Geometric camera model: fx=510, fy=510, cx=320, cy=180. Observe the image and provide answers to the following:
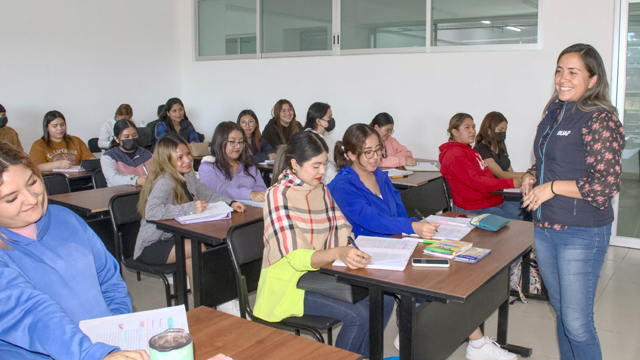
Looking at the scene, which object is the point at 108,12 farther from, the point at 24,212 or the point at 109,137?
the point at 24,212

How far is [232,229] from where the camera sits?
85.4 inches

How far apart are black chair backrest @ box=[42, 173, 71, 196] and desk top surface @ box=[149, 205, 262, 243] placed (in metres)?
1.46

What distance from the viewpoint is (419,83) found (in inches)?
226

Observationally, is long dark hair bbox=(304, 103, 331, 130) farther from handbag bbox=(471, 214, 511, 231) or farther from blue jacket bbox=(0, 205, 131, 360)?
blue jacket bbox=(0, 205, 131, 360)

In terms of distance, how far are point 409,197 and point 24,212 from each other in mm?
2327

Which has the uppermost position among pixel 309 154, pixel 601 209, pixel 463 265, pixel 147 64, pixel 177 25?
pixel 177 25

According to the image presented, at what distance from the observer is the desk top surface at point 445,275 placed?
1680 mm

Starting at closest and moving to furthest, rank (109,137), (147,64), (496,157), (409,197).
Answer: (409,197) → (496,157) → (109,137) → (147,64)

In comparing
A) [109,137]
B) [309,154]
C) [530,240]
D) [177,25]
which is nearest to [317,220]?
[309,154]

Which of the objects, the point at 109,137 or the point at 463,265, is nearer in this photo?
the point at 463,265

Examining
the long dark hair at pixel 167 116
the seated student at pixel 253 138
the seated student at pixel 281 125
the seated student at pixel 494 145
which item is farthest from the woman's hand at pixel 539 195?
the long dark hair at pixel 167 116

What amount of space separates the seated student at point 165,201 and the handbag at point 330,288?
0.96 m

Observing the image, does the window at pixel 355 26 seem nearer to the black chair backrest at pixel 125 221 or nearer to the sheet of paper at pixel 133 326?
the black chair backrest at pixel 125 221

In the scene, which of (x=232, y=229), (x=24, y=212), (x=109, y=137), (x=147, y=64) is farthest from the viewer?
(x=147, y=64)
